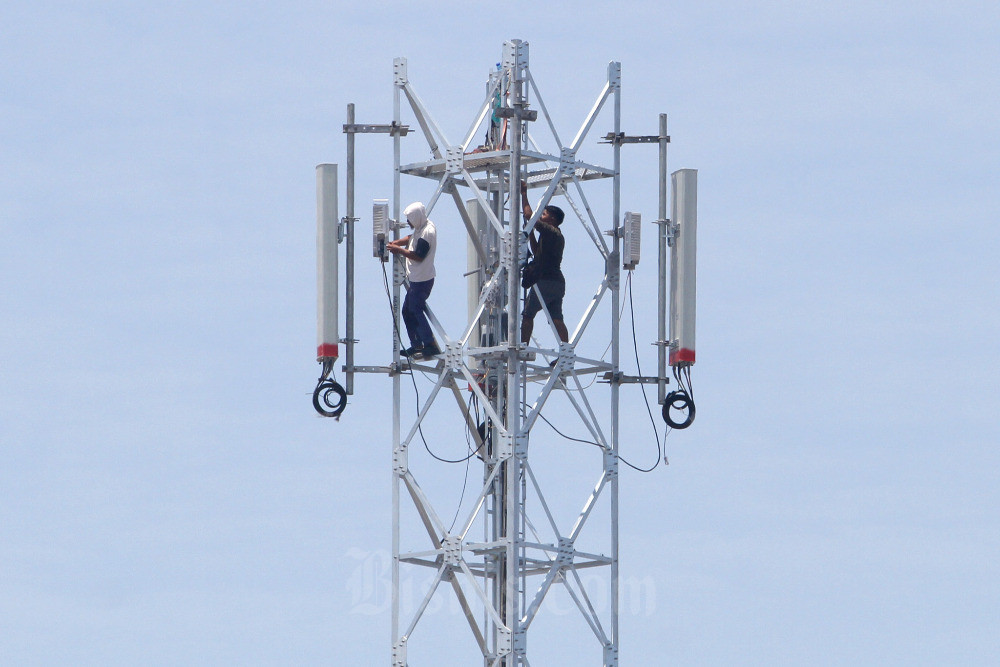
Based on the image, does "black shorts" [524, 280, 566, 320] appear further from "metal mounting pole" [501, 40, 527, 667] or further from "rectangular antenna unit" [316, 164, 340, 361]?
"rectangular antenna unit" [316, 164, 340, 361]

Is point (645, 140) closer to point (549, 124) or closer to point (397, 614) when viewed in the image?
point (549, 124)

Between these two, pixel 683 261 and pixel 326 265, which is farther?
pixel 683 261

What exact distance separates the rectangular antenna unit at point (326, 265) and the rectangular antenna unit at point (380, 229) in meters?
0.73

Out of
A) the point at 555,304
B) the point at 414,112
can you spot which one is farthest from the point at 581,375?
the point at 414,112

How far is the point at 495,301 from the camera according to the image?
71062 millimetres

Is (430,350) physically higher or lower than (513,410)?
higher

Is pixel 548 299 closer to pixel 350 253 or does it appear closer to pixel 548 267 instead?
pixel 548 267

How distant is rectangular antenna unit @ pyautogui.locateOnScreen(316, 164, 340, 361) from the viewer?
7031 cm

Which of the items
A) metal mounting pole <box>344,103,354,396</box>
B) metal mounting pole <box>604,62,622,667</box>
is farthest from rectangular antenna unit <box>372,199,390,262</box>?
metal mounting pole <box>604,62,622,667</box>

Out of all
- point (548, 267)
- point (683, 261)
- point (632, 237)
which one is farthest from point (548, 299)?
Result: point (683, 261)

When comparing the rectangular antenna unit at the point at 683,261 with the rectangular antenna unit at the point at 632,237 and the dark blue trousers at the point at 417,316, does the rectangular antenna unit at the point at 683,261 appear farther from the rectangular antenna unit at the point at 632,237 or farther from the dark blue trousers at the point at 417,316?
the dark blue trousers at the point at 417,316

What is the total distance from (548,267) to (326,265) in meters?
4.17

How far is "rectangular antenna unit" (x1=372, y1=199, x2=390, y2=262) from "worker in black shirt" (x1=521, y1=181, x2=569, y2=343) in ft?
8.48

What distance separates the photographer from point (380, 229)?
70688 mm
